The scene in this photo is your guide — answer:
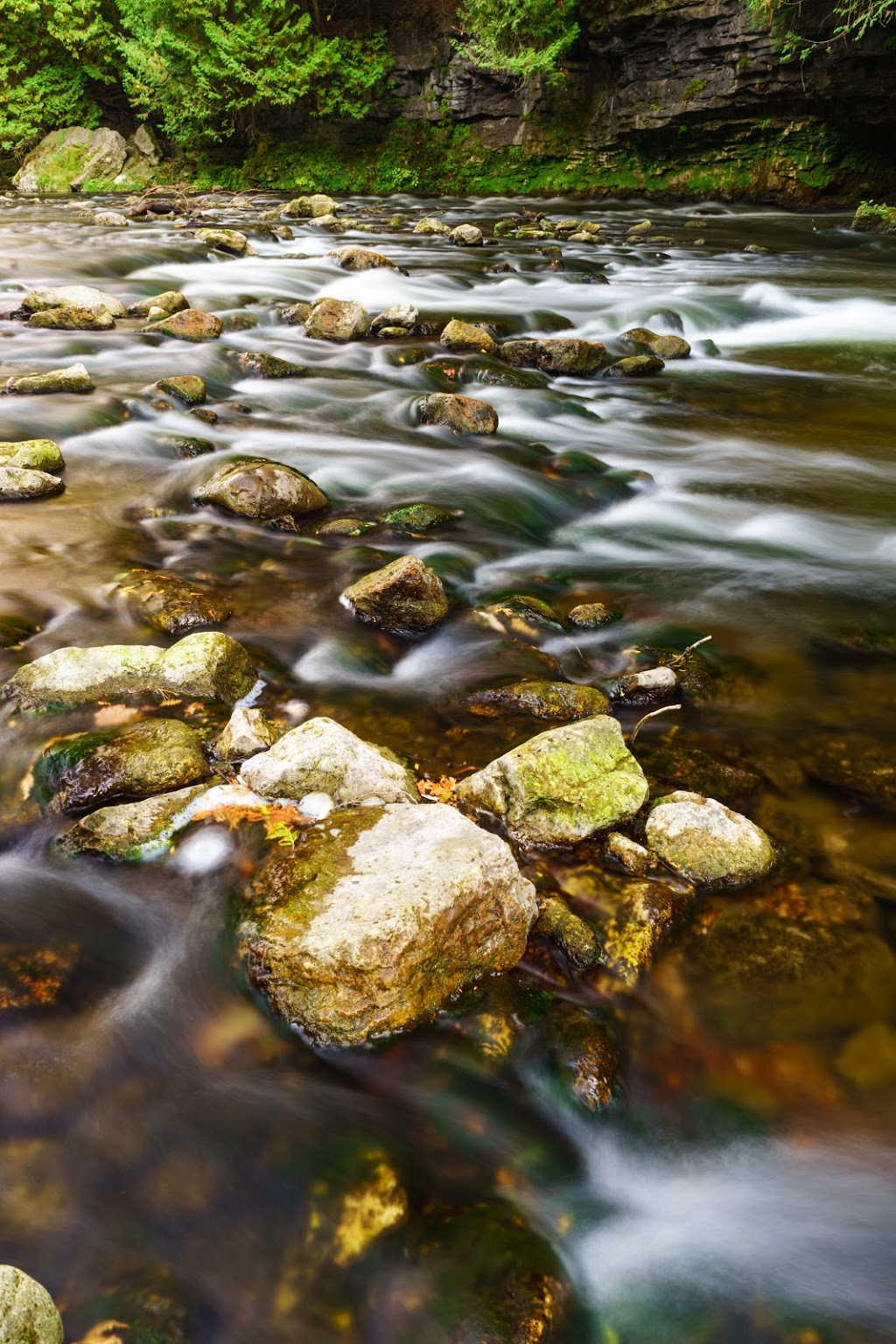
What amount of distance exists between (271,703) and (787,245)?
45.8 ft

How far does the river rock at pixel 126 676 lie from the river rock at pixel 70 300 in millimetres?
6305

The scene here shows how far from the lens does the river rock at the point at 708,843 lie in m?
2.26

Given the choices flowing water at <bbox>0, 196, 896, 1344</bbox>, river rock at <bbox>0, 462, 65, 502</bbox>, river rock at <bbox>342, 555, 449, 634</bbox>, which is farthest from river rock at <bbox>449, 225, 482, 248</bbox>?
Answer: river rock at <bbox>342, 555, 449, 634</bbox>

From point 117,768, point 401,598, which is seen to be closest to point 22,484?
point 401,598

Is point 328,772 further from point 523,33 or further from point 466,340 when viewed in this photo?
point 523,33

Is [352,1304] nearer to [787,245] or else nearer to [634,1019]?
[634,1019]

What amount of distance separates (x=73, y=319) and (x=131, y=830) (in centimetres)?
702

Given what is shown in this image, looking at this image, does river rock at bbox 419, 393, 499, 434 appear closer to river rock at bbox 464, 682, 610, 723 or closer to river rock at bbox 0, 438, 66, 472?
river rock at bbox 0, 438, 66, 472

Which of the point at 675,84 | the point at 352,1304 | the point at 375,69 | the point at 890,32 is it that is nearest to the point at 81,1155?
the point at 352,1304

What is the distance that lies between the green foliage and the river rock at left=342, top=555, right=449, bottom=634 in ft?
64.2

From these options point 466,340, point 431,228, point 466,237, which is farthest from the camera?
point 431,228

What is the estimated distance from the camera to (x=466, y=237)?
44.7 ft

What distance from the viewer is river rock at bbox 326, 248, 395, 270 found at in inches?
431

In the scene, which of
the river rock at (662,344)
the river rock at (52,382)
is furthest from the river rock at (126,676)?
the river rock at (662,344)
